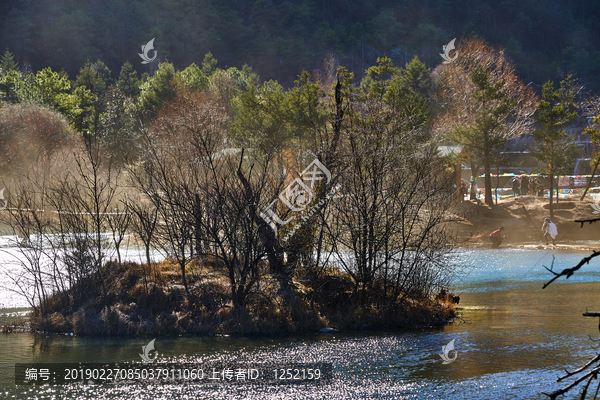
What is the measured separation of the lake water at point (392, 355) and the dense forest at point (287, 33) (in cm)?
10905

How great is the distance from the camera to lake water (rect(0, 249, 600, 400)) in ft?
36.7

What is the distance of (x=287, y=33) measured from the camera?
464ft

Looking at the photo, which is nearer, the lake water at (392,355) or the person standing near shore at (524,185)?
the lake water at (392,355)

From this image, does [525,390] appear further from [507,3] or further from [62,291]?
[507,3]

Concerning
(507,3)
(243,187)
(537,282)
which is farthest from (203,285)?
(507,3)

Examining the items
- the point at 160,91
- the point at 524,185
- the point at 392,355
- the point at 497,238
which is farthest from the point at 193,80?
the point at 392,355

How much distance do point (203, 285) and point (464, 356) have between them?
770 cm
